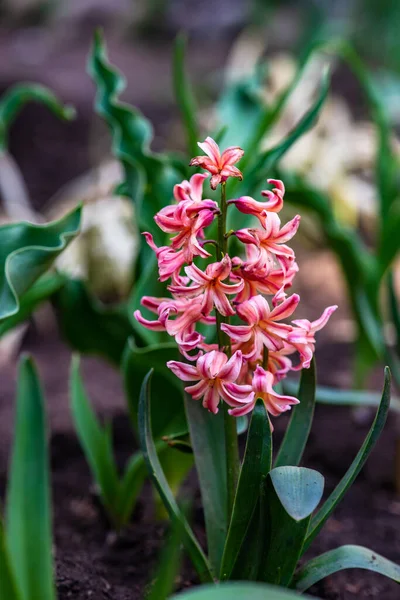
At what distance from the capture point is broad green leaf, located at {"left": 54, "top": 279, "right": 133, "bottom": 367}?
54.8 inches

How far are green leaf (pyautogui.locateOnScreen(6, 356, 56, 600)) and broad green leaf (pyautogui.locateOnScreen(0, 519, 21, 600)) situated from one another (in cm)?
5

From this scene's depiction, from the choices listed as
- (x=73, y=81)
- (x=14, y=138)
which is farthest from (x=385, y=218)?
(x=73, y=81)

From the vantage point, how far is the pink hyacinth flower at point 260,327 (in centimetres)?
74

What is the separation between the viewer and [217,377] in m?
0.74

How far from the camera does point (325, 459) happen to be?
5.23 ft

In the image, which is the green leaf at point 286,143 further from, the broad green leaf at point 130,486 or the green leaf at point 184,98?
the broad green leaf at point 130,486

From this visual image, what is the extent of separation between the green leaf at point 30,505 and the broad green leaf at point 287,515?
23 centimetres

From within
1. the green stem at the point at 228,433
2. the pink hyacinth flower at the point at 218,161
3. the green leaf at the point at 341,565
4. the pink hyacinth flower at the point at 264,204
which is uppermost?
the pink hyacinth flower at the point at 218,161

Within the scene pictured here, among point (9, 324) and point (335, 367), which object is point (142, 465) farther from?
point (335, 367)

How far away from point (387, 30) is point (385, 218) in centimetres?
403

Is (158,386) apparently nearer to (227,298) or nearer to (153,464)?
(153,464)

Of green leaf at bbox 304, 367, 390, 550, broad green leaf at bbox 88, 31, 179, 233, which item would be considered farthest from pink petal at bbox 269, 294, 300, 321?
broad green leaf at bbox 88, 31, 179, 233

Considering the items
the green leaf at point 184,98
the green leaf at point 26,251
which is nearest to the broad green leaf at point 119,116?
the green leaf at point 184,98

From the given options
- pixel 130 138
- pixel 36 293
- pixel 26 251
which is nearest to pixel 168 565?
pixel 26 251
